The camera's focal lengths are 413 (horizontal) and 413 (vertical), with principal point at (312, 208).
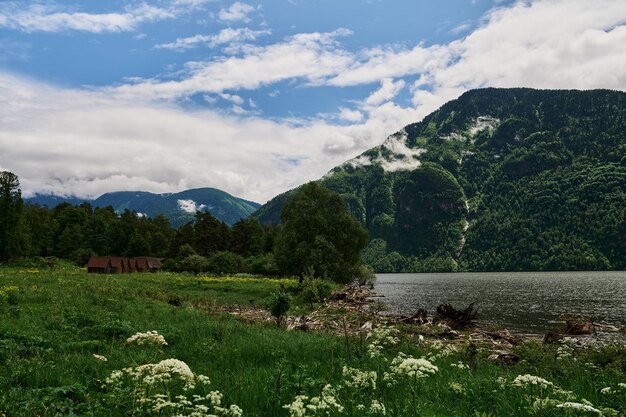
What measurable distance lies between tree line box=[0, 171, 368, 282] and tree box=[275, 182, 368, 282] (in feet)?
0.43

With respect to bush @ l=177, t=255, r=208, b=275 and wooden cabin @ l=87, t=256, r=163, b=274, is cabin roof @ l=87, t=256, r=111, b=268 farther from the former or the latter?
bush @ l=177, t=255, r=208, b=275

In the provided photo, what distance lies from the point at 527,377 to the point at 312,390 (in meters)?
3.80

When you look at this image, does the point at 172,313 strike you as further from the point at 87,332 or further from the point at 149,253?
the point at 149,253

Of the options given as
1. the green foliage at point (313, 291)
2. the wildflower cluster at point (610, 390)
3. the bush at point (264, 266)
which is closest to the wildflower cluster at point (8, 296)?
the green foliage at point (313, 291)

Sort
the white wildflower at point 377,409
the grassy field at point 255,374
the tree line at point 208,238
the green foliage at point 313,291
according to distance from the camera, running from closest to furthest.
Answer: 1. the white wildflower at point 377,409
2. the grassy field at point 255,374
3. the green foliage at point 313,291
4. the tree line at point 208,238

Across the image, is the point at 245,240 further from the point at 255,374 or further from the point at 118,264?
the point at 255,374

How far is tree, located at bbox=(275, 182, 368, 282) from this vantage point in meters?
55.0

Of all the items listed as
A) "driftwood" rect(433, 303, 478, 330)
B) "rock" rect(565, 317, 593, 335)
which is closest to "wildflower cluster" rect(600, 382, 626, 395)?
"rock" rect(565, 317, 593, 335)

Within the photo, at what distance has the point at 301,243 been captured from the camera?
55.1 metres

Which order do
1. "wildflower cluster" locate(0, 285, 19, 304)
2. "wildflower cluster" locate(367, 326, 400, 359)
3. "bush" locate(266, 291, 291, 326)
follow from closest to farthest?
"wildflower cluster" locate(367, 326, 400, 359) < "wildflower cluster" locate(0, 285, 19, 304) < "bush" locate(266, 291, 291, 326)

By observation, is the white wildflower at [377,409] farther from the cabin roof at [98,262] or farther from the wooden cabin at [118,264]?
the cabin roof at [98,262]

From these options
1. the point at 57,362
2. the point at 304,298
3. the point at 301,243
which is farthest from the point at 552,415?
the point at 301,243

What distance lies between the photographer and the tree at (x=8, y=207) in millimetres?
75625

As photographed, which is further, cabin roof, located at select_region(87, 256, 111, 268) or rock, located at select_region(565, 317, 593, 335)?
cabin roof, located at select_region(87, 256, 111, 268)
